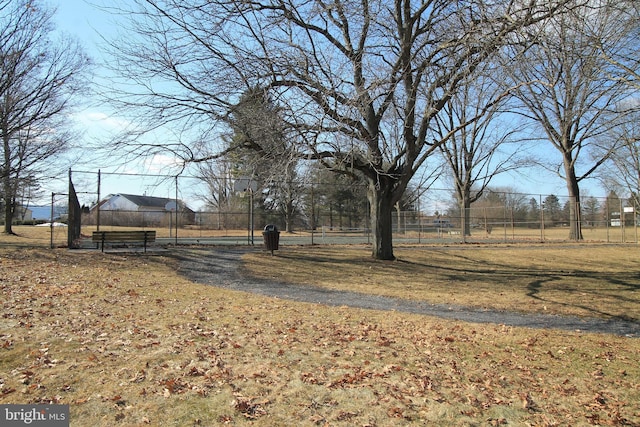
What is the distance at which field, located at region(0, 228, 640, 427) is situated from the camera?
11.7ft

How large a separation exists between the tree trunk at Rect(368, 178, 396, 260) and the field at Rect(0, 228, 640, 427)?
223 inches

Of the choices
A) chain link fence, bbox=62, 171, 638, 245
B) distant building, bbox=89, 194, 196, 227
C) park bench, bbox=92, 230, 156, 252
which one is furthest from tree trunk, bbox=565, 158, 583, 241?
park bench, bbox=92, 230, 156, 252

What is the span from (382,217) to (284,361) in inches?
448

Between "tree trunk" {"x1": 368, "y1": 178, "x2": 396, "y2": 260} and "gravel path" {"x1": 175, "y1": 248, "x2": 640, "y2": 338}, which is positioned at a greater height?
"tree trunk" {"x1": 368, "y1": 178, "x2": 396, "y2": 260}

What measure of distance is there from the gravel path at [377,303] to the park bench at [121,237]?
2.25 m

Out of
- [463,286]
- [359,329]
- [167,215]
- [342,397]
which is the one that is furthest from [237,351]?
[167,215]

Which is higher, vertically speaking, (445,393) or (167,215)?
(167,215)

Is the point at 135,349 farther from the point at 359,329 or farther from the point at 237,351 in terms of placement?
the point at 359,329

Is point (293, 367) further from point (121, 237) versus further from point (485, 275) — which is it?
point (121, 237)

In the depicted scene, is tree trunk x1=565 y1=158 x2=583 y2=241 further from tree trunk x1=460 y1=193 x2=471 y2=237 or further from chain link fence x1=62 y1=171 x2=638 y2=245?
tree trunk x1=460 y1=193 x2=471 y2=237

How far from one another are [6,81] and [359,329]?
51.3ft

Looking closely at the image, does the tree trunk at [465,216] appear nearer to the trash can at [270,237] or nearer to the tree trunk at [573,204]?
the tree trunk at [573,204]

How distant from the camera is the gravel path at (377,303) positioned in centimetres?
780

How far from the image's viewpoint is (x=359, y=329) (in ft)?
20.9
